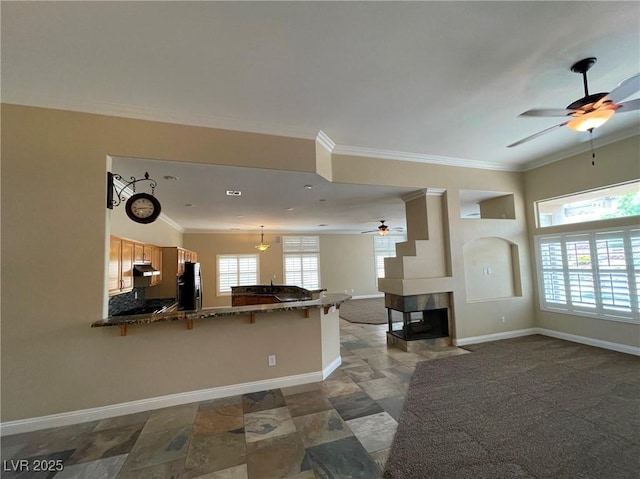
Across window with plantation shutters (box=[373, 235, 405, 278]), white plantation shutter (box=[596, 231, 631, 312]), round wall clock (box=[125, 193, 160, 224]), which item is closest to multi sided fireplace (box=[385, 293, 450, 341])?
white plantation shutter (box=[596, 231, 631, 312])

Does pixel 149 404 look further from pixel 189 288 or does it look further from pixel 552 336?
pixel 552 336

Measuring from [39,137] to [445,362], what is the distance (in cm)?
552

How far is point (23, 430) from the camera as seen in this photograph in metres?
2.48

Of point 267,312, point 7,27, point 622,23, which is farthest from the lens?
point 267,312

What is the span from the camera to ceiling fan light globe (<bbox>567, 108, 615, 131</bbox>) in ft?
7.60

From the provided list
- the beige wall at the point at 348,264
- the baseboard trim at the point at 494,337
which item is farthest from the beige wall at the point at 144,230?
the baseboard trim at the point at 494,337

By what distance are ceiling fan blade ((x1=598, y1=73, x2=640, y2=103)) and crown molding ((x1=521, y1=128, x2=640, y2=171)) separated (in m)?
2.61

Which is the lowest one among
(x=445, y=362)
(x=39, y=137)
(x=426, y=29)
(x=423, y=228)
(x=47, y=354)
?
(x=445, y=362)

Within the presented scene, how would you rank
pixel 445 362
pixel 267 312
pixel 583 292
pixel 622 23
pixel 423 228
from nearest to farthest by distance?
pixel 622 23, pixel 267 312, pixel 445 362, pixel 583 292, pixel 423 228

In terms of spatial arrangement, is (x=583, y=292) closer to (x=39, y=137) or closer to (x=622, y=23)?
(x=622, y=23)

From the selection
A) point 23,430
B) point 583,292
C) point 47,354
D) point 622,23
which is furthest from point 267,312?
point 583,292

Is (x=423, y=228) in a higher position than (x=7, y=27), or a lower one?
lower

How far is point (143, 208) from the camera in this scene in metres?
2.99

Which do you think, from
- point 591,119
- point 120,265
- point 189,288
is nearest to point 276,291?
point 189,288
